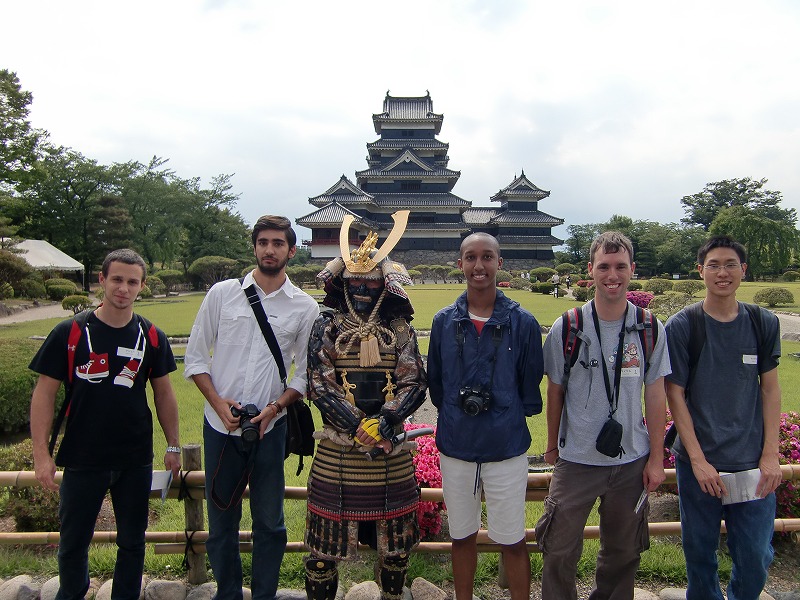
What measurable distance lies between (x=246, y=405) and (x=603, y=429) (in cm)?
194

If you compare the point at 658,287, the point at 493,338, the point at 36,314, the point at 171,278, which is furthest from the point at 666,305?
the point at 171,278

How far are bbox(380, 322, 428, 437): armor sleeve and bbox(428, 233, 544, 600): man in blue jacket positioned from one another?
0.13 meters

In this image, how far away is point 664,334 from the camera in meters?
2.89

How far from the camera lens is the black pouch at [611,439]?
2.73 metres

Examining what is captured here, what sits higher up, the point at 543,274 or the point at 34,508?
the point at 543,274

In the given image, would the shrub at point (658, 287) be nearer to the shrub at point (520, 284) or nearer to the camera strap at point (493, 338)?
the shrub at point (520, 284)

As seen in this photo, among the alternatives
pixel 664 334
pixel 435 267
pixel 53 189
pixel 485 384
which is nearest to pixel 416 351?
pixel 485 384

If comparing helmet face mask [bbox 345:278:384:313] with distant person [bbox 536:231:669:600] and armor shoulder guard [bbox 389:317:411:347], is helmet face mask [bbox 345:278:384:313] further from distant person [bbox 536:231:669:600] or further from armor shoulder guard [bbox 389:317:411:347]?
distant person [bbox 536:231:669:600]

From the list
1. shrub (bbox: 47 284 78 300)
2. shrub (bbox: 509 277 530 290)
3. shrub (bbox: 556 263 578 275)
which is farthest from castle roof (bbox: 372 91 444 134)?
shrub (bbox: 47 284 78 300)

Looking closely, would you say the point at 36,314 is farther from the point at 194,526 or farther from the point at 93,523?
the point at 93,523

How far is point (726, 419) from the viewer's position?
113 inches

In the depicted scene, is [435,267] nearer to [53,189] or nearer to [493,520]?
[53,189]

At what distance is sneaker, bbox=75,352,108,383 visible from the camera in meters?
2.88

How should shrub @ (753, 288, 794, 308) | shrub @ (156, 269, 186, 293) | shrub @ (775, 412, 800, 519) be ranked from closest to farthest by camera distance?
1. shrub @ (775, 412, 800, 519)
2. shrub @ (753, 288, 794, 308)
3. shrub @ (156, 269, 186, 293)
